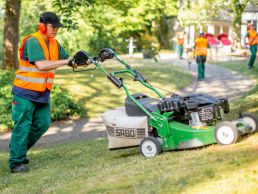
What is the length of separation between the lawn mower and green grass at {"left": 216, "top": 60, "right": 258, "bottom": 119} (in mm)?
2894

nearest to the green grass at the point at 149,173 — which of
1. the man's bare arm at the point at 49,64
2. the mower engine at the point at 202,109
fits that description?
the mower engine at the point at 202,109

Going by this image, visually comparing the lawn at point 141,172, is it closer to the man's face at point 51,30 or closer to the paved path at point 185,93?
the man's face at point 51,30

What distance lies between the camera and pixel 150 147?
7242mm

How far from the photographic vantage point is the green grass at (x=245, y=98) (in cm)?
1079

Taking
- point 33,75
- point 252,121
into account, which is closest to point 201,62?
point 252,121

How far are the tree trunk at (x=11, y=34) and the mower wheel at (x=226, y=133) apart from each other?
12.6m

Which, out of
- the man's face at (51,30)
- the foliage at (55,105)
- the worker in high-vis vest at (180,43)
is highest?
the man's face at (51,30)

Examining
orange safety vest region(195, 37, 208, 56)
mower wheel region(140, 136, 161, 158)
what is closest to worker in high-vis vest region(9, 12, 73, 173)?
mower wheel region(140, 136, 161, 158)

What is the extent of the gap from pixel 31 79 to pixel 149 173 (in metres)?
2.37

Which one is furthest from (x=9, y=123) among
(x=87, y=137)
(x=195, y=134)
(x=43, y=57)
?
(x=195, y=134)

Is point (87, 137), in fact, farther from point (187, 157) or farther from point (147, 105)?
point (187, 157)

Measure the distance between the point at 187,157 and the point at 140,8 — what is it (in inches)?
602

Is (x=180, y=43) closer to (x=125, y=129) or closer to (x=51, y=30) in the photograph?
(x=51, y=30)

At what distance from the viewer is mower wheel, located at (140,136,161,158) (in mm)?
7160
